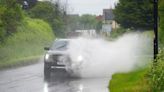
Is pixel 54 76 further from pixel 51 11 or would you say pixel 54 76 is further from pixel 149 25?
pixel 51 11

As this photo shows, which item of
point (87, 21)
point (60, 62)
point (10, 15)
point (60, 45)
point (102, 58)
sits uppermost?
point (10, 15)

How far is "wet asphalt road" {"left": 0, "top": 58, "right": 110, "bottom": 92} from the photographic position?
21.1 meters

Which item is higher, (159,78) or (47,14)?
(159,78)

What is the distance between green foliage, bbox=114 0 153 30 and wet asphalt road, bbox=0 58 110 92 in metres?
28.1

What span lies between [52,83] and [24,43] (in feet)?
73.3

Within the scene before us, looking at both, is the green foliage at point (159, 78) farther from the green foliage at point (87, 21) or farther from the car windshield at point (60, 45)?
the green foliage at point (87, 21)

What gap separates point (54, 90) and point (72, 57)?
7141 mm

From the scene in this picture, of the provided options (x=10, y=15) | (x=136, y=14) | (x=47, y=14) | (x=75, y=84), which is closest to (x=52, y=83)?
(x=75, y=84)

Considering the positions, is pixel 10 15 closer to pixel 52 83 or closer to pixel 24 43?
pixel 24 43

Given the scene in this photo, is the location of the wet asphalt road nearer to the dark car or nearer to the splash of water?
the dark car

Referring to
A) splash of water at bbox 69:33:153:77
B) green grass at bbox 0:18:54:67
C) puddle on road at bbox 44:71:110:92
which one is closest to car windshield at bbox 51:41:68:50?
splash of water at bbox 69:33:153:77

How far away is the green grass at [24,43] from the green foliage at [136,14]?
796 centimetres

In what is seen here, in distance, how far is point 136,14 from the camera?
189ft

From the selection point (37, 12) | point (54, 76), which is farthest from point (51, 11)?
point (54, 76)
